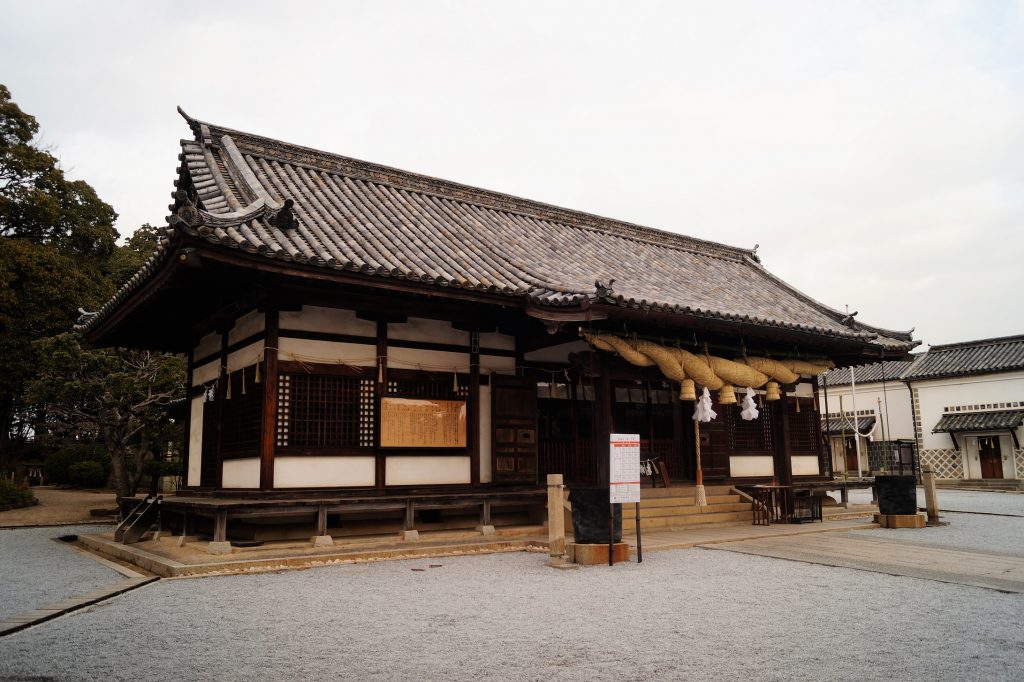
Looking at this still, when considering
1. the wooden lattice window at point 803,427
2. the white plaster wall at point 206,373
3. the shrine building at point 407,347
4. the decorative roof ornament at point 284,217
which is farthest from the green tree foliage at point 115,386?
the wooden lattice window at point 803,427

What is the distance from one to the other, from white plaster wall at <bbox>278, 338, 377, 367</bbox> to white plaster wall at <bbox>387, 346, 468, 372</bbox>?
36 cm

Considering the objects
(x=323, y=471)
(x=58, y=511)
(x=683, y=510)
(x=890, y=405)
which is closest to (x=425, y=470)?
(x=323, y=471)

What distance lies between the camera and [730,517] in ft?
46.3

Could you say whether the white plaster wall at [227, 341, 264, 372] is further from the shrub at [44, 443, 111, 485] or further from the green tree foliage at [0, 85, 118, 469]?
the shrub at [44, 443, 111, 485]

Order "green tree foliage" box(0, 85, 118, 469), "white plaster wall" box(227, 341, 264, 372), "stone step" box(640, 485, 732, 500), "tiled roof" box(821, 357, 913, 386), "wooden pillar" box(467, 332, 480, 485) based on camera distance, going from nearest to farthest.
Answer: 1. "white plaster wall" box(227, 341, 264, 372)
2. "wooden pillar" box(467, 332, 480, 485)
3. "stone step" box(640, 485, 732, 500)
4. "green tree foliage" box(0, 85, 118, 469)
5. "tiled roof" box(821, 357, 913, 386)

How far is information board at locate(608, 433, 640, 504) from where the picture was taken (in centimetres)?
912

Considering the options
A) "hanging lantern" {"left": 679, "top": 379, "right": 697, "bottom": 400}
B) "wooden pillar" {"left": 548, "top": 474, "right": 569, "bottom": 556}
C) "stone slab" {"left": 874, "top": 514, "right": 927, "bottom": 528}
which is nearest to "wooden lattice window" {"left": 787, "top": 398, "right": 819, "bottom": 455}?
"stone slab" {"left": 874, "top": 514, "right": 927, "bottom": 528}

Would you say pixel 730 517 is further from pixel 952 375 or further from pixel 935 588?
pixel 952 375

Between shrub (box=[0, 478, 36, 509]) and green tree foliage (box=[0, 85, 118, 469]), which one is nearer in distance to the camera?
shrub (box=[0, 478, 36, 509])

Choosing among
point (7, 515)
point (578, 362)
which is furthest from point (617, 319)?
point (7, 515)

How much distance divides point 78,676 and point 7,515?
19059 mm

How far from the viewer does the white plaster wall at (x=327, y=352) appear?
10970mm

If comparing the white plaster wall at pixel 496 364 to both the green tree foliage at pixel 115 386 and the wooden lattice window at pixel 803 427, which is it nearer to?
the wooden lattice window at pixel 803 427

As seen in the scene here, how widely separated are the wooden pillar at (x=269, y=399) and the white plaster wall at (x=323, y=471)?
0.48 feet
